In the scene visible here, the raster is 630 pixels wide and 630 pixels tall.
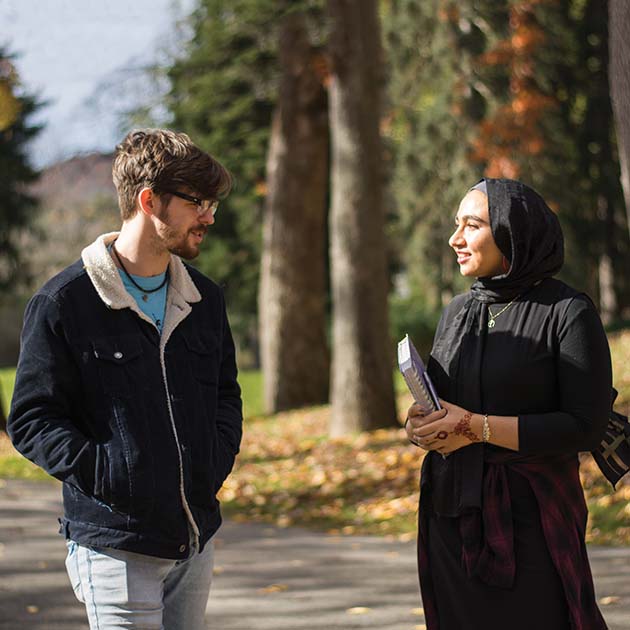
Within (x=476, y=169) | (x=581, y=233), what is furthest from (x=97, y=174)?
(x=581, y=233)

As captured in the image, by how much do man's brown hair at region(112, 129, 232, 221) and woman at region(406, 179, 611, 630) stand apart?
2.93ft

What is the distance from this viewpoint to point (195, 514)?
3377 mm

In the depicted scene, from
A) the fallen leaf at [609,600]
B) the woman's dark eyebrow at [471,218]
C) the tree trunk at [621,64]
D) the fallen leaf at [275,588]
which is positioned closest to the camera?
the woman's dark eyebrow at [471,218]

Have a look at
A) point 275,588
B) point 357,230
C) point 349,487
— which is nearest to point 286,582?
point 275,588

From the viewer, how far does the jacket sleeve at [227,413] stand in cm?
353

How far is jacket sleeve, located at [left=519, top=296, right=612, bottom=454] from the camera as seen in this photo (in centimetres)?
358

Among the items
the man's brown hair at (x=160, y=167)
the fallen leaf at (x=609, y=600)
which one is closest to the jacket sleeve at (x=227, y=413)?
the man's brown hair at (x=160, y=167)

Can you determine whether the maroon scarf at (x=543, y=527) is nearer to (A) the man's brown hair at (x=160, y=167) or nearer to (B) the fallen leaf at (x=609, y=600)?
(A) the man's brown hair at (x=160, y=167)

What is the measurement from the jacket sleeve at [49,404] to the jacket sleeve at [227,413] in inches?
17.2

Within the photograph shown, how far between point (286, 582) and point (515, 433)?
4042mm

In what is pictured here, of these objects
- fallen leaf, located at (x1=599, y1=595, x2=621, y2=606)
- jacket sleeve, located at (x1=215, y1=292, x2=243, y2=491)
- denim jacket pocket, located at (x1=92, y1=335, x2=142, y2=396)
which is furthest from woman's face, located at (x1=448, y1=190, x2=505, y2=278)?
fallen leaf, located at (x1=599, y1=595, x2=621, y2=606)

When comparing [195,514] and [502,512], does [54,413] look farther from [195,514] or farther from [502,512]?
[502,512]

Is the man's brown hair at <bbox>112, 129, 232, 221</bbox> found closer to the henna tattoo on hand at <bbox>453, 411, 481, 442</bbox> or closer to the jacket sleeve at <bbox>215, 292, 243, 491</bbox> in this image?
the jacket sleeve at <bbox>215, 292, 243, 491</bbox>

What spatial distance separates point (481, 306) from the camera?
3.85 m
